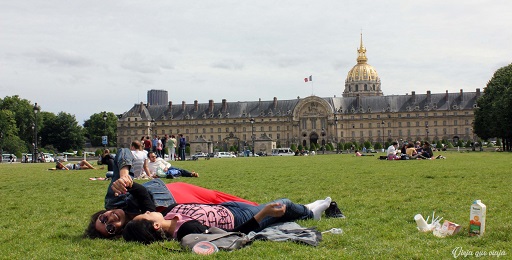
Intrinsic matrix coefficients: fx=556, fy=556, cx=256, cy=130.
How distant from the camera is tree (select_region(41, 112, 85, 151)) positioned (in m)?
103

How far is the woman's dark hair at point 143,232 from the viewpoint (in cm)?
596

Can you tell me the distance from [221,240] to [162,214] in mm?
1103

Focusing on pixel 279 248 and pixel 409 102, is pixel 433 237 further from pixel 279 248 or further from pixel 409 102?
pixel 409 102

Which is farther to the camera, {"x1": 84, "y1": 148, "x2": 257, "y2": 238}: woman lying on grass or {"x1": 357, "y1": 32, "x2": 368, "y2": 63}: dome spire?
{"x1": 357, "y1": 32, "x2": 368, "y2": 63}: dome spire

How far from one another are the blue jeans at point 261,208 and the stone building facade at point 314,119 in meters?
99.0

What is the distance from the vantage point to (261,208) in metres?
6.62

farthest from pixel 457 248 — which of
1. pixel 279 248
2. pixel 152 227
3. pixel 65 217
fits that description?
pixel 65 217

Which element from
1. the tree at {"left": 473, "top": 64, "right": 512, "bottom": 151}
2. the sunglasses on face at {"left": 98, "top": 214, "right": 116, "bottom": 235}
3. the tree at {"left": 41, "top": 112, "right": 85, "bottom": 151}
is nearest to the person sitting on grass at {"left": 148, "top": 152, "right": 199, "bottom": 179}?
the sunglasses on face at {"left": 98, "top": 214, "right": 116, "bottom": 235}

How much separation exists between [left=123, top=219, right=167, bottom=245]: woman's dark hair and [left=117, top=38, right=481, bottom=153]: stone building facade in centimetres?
9982

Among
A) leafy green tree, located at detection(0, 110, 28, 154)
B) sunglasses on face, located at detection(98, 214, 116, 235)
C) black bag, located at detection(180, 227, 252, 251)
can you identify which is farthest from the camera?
leafy green tree, located at detection(0, 110, 28, 154)

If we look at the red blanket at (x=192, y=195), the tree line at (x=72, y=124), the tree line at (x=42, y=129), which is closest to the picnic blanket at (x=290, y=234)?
the red blanket at (x=192, y=195)

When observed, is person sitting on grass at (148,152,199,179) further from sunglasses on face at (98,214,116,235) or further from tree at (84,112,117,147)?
tree at (84,112,117,147)
